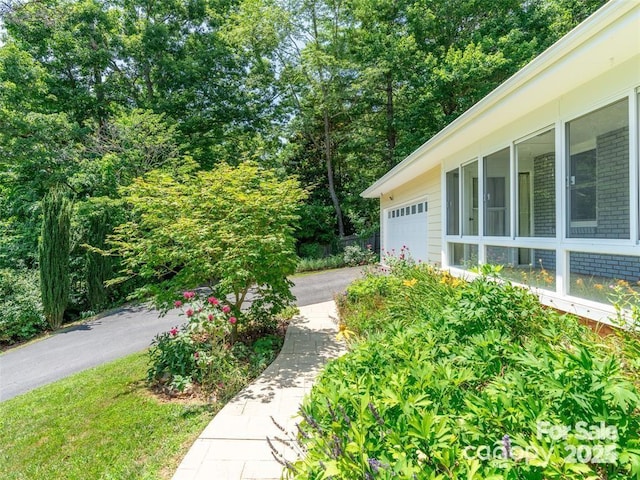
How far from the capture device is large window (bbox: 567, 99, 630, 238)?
128 inches

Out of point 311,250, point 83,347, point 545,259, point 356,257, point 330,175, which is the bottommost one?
point 83,347

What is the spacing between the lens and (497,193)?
5.36m

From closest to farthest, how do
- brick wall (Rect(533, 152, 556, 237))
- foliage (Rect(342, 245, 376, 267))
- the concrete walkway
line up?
the concrete walkway → brick wall (Rect(533, 152, 556, 237)) → foliage (Rect(342, 245, 376, 267))

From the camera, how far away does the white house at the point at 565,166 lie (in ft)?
10.1

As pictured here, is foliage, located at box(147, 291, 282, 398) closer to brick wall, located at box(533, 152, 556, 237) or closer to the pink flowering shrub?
the pink flowering shrub

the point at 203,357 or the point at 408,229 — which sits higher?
the point at 408,229

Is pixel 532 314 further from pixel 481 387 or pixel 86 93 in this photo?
pixel 86 93

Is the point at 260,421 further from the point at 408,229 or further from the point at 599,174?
the point at 408,229

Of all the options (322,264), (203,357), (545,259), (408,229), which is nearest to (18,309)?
(203,357)

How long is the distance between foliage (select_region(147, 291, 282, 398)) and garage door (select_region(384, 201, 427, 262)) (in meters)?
5.40

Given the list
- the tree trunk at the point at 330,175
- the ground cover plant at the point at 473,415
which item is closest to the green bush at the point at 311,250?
the tree trunk at the point at 330,175

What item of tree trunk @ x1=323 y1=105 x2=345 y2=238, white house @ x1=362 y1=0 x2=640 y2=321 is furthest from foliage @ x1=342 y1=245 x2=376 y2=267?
white house @ x1=362 y1=0 x2=640 y2=321

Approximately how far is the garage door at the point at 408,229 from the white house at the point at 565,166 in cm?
267

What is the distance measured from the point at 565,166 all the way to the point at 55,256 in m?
11.3
